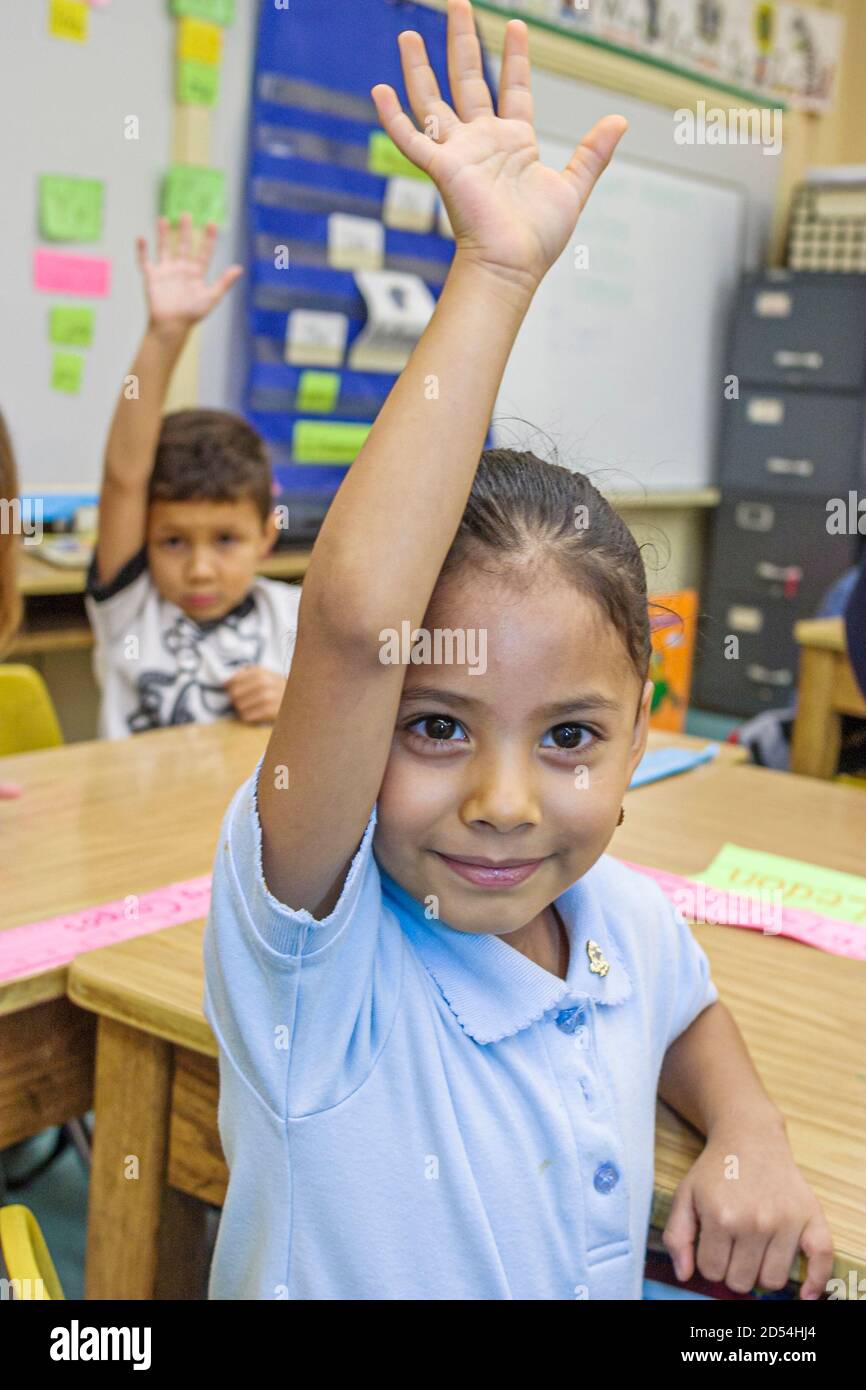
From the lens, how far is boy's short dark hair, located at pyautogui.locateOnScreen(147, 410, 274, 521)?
7.04 ft

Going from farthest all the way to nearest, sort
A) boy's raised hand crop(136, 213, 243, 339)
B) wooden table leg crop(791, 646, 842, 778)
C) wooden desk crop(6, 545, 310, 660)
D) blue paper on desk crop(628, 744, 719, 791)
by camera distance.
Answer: wooden table leg crop(791, 646, 842, 778)
wooden desk crop(6, 545, 310, 660)
boy's raised hand crop(136, 213, 243, 339)
blue paper on desk crop(628, 744, 719, 791)

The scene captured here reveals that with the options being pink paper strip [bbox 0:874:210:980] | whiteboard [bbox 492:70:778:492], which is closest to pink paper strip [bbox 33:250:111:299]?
whiteboard [bbox 492:70:778:492]

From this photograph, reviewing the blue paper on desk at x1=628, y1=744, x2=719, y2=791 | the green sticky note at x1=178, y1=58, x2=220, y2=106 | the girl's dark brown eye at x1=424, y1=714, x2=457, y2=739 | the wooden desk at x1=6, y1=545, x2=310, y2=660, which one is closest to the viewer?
the girl's dark brown eye at x1=424, y1=714, x2=457, y2=739

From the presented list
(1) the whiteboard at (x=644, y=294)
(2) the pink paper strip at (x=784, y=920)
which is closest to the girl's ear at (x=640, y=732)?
(2) the pink paper strip at (x=784, y=920)

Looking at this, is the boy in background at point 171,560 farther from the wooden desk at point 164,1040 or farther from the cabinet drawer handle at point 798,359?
the cabinet drawer handle at point 798,359

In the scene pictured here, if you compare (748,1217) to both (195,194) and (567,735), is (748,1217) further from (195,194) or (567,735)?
(195,194)

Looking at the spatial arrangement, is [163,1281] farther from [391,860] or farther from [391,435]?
[391,435]

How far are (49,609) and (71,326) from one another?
0.66 metres

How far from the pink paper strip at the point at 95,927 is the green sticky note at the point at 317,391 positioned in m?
2.61

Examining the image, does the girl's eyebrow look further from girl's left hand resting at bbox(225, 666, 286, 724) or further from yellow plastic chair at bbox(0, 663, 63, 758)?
yellow plastic chair at bbox(0, 663, 63, 758)

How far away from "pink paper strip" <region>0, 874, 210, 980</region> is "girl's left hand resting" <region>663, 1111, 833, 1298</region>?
498 mm

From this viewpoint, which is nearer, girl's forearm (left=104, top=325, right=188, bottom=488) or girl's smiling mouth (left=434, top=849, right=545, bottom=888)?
girl's smiling mouth (left=434, top=849, right=545, bottom=888)

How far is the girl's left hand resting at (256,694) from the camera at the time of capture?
76.9 inches
